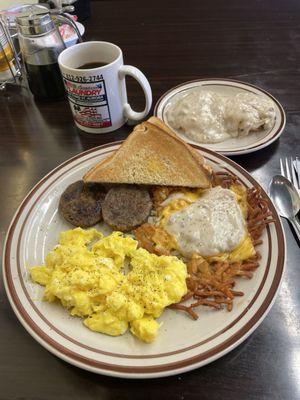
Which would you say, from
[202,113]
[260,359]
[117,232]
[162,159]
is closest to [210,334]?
[260,359]

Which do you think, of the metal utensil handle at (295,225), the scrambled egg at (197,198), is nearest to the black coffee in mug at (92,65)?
the scrambled egg at (197,198)

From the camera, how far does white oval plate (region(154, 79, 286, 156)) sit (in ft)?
4.92

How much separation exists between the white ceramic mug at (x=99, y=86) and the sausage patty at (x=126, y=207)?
44 cm

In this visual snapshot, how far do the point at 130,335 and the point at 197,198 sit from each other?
1.90 feet

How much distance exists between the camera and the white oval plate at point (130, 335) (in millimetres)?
880

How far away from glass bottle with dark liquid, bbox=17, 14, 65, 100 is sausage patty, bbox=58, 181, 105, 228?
0.76 meters

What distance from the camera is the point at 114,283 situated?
3.34 ft

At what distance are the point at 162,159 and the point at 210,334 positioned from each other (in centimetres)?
73

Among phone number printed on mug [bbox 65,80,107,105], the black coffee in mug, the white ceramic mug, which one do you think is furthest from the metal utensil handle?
the black coffee in mug

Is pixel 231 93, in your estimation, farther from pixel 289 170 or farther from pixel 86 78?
pixel 86 78

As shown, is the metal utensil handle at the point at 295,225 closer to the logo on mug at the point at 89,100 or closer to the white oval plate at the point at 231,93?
the white oval plate at the point at 231,93

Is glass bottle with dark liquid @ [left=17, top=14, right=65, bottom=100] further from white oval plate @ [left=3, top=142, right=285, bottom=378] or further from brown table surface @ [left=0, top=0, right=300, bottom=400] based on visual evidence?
white oval plate @ [left=3, top=142, right=285, bottom=378]

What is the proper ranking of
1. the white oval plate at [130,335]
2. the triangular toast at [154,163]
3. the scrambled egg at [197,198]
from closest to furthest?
the white oval plate at [130,335] → the scrambled egg at [197,198] → the triangular toast at [154,163]

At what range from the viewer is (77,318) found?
1008mm
